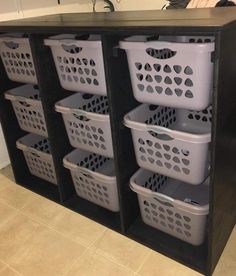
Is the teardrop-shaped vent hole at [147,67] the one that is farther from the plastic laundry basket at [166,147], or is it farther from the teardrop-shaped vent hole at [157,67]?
the plastic laundry basket at [166,147]

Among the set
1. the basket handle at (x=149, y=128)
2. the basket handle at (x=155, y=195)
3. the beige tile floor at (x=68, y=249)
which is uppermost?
the basket handle at (x=149, y=128)

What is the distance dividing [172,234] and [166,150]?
0.45 metres

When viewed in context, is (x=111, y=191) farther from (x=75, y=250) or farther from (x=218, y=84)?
(x=218, y=84)

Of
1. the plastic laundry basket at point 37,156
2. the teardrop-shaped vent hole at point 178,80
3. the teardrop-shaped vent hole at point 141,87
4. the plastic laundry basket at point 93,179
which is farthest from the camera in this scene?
the plastic laundry basket at point 37,156

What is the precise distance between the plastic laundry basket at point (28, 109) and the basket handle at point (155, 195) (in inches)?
23.4

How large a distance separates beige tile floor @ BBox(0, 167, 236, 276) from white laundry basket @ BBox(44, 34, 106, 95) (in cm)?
71

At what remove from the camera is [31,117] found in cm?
165

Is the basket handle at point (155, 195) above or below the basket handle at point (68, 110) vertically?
below

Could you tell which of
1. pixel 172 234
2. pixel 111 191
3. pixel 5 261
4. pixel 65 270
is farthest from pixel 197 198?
pixel 5 261

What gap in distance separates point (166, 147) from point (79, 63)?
0.49 metres

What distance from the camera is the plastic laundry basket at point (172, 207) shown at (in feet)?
4.06

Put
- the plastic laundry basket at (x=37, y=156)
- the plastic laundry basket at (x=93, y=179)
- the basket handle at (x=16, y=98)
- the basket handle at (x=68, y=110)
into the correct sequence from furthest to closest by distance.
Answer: the plastic laundry basket at (x=37, y=156) → the basket handle at (x=16, y=98) → the plastic laundry basket at (x=93, y=179) → the basket handle at (x=68, y=110)

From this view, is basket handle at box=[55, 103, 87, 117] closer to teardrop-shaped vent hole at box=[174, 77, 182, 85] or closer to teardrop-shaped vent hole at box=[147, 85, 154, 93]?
teardrop-shaped vent hole at box=[147, 85, 154, 93]

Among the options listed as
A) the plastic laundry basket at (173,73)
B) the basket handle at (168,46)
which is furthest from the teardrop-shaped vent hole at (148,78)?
the basket handle at (168,46)
